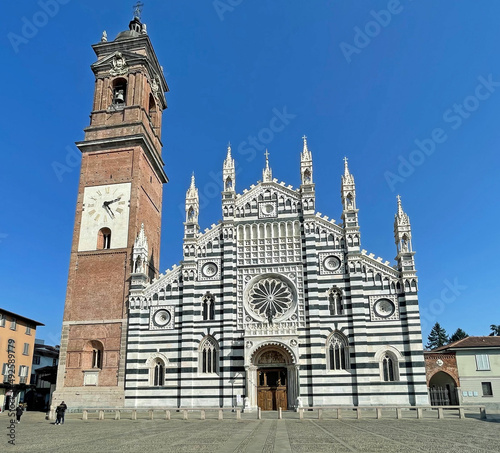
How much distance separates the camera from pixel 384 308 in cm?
3575

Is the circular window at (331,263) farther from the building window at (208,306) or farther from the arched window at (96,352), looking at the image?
the arched window at (96,352)

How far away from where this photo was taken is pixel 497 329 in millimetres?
94562

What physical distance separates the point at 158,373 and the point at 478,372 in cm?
2866

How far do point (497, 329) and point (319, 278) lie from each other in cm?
7388

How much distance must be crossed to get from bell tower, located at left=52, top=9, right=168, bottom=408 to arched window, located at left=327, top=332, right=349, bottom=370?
15.5 metres

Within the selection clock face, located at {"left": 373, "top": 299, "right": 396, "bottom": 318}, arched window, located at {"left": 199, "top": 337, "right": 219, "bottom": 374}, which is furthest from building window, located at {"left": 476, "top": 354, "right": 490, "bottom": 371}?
arched window, located at {"left": 199, "top": 337, "right": 219, "bottom": 374}

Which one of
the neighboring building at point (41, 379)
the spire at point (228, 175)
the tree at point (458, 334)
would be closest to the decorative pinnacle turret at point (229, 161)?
the spire at point (228, 175)

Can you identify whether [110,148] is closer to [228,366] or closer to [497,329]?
[228,366]

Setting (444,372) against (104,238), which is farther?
(444,372)

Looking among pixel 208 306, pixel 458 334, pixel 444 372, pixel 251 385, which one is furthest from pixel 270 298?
pixel 458 334

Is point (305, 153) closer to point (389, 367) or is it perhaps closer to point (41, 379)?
point (389, 367)

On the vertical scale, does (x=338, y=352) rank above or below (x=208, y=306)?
below

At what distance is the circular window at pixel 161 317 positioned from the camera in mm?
37781

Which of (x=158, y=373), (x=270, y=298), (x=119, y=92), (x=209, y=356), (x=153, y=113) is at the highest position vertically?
(x=119, y=92)
